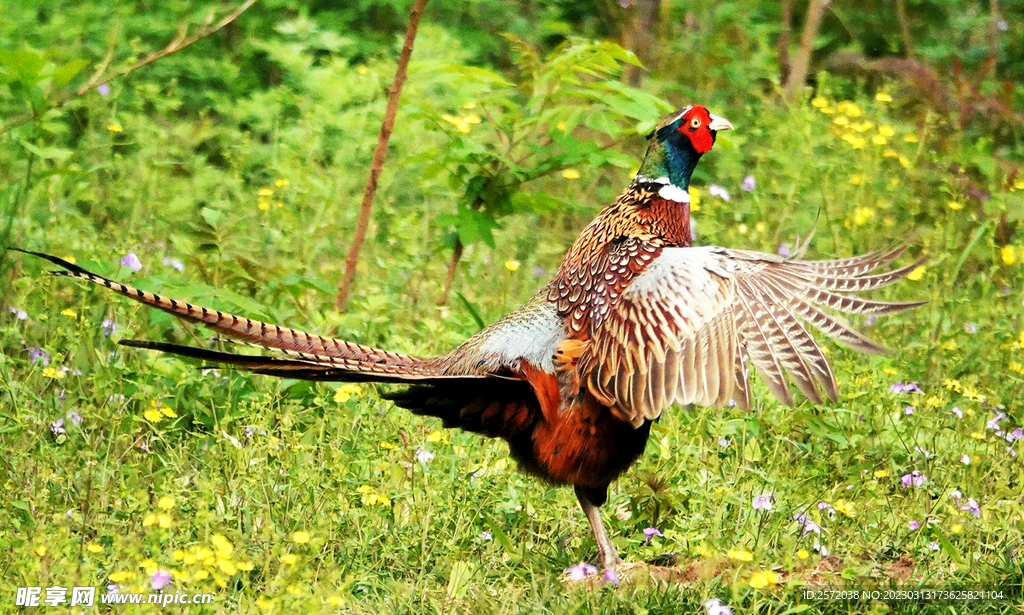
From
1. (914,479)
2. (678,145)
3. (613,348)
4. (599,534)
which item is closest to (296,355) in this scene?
(613,348)

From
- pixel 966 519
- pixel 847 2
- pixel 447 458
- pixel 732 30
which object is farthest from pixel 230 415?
pixel 847 2

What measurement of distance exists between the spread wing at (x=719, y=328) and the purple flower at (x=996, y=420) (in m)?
1.05

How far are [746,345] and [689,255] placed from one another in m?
0.35

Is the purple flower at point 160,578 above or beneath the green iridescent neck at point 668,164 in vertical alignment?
beneath

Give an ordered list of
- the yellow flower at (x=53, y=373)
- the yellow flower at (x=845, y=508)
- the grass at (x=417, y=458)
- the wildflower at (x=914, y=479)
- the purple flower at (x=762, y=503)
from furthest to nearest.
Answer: the wildflower at (x=914, y=479), the yellow flower at (x=53, y=373), the purple flower at (x=762, y=503), the yellow flower at (x=845, y=508), the grass at (x=417, y=458)

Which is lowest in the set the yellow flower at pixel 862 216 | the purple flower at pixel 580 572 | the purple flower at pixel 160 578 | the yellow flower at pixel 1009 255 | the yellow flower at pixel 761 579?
the purple flower at pixel 580 572

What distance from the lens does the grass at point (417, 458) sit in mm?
3186

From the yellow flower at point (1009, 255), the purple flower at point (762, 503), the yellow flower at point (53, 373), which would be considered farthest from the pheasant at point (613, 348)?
the yellow flower at point (1009, 255)

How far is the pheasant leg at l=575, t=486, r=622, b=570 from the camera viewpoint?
348cm

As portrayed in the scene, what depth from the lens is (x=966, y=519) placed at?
353cm

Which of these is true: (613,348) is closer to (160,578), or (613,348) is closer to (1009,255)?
(160,578)

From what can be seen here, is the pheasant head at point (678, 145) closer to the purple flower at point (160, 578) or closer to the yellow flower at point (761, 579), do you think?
the yellow flower at point (761, 579)

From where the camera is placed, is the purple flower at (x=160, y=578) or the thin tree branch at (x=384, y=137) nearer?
the purple flower at (x=160, y=578)

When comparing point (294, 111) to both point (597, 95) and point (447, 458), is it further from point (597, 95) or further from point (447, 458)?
point (447, 458)
